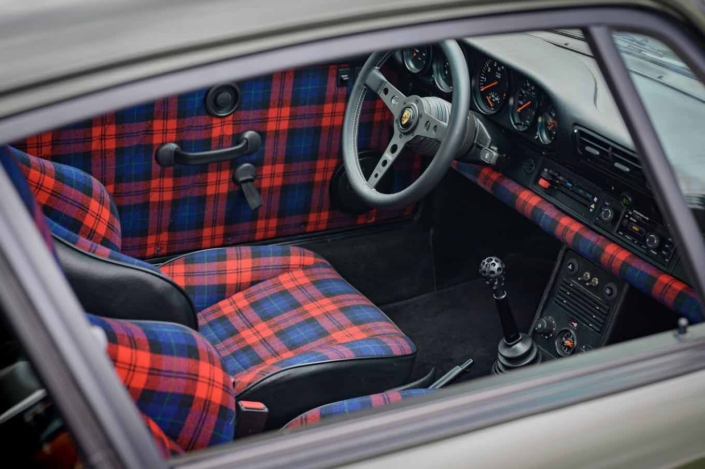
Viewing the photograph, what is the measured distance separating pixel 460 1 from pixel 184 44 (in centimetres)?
32

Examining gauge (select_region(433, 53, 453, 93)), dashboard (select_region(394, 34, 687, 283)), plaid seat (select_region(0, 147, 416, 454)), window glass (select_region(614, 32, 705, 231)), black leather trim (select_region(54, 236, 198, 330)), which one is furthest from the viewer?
gauge (select_region(433, 53, 453, 93))

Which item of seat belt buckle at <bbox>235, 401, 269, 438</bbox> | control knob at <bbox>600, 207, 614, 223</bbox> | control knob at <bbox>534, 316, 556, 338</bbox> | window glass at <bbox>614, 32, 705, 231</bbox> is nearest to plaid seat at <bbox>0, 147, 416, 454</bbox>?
seat belt buckle at <bbox>235, 401, 269, 438</bbox>

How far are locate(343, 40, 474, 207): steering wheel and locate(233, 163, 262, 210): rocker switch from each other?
0.94 ft

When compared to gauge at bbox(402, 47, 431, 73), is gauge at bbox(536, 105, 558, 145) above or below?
below

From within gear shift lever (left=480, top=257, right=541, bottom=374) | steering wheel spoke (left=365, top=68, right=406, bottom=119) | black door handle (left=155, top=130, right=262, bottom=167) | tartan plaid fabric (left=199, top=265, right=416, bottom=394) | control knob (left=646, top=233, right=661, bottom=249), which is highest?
steering wheel spoke (left=365, top=68, right=406, bottom=119)

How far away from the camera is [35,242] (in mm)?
816

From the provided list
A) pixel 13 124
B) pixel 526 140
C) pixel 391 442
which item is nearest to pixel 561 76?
pixel 526 140

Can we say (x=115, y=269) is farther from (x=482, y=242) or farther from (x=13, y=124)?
(x=482, y=242)

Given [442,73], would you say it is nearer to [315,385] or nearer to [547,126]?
[547,126]

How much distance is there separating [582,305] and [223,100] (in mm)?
1125

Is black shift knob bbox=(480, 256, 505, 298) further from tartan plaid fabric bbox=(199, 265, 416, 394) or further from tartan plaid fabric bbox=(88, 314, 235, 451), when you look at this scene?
tartan plaid fabric bbox=(88, 314, 235, 451)

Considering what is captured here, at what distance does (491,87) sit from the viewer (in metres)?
2.41

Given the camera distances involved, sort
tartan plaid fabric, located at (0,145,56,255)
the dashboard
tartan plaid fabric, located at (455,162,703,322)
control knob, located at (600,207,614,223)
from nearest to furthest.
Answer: tartan plaid fabric, located at (0,145,56,255) → tartan plaid fabric, located at (455,162,703,322) → the dashboard → control knob, located at (600,207,614,223)

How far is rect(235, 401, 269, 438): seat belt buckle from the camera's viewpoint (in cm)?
162
